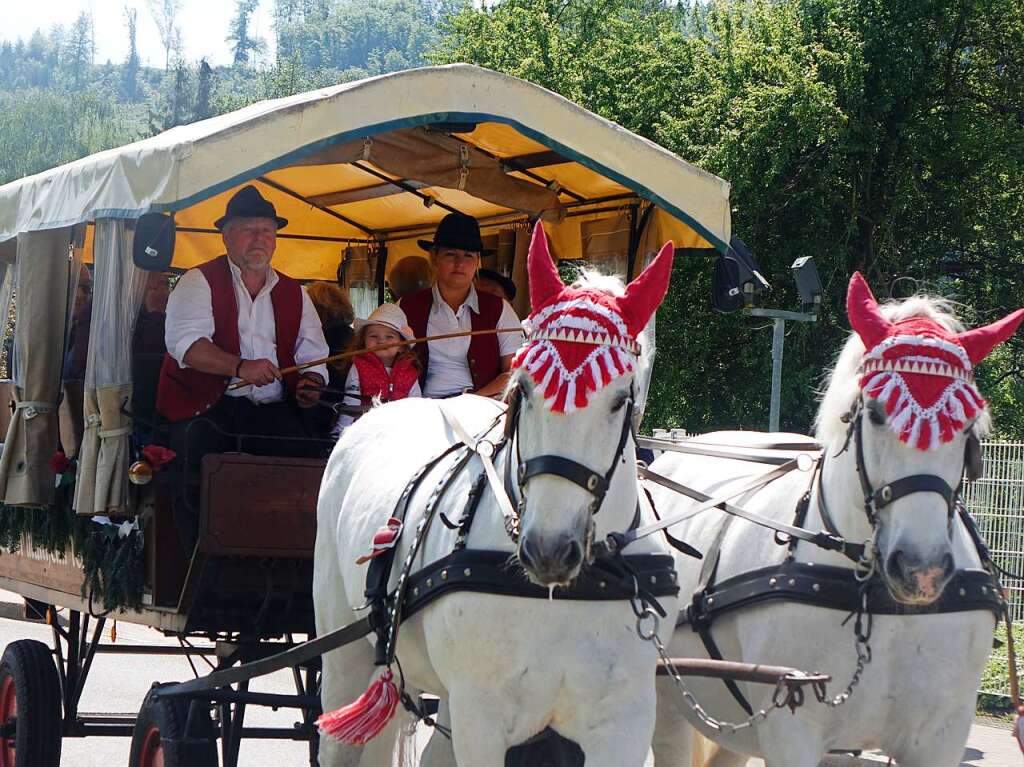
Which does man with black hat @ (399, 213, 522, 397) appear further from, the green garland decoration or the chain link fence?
the chain link fence

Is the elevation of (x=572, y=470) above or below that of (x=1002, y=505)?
above

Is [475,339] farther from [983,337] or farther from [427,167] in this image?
[983,337]

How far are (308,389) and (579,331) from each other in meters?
2.84

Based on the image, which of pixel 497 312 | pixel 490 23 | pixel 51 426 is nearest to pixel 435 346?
pixel 497 312

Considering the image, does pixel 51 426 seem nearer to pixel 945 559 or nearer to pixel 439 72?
pixel 439 72

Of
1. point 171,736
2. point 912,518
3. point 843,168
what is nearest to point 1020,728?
point 912,518

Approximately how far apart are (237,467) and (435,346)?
1.35 m

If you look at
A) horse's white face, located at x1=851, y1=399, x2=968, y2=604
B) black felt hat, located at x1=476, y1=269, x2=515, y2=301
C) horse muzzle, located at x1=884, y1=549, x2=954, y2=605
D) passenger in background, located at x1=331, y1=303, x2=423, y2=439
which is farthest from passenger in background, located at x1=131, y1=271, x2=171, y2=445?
horse muzzle, located at x1=884, y1=549, x2=954, y2=605

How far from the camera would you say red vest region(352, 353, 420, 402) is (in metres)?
6.26

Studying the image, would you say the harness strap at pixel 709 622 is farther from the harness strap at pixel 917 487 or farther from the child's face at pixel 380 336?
the child's face at pixel 380 336

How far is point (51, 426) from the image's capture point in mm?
6309

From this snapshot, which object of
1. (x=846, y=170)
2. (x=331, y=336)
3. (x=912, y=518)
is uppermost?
(x=846, y=170)

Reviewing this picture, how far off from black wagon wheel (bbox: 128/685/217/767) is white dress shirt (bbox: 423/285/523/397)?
71.7 inches

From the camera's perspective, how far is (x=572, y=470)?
133 inches
